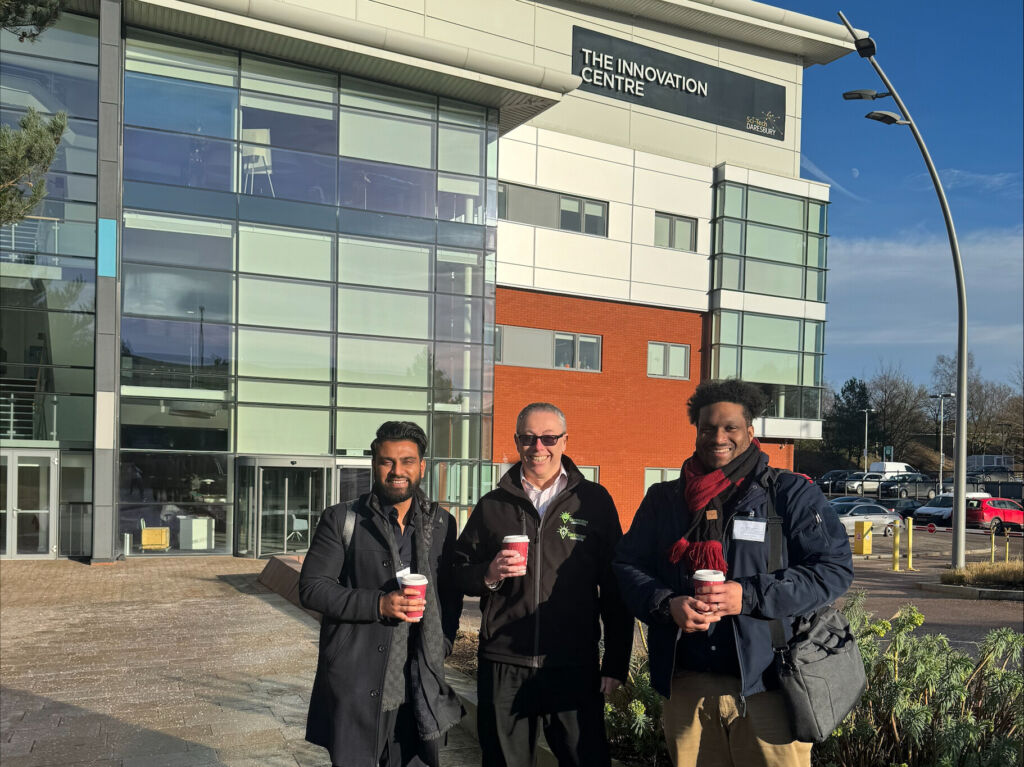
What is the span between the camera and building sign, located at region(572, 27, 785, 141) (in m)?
26.5

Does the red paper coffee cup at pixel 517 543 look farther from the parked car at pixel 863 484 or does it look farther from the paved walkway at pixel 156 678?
the parked car at pixel 863 484

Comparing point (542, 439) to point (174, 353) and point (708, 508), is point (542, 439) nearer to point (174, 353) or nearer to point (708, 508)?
point (708, 508)

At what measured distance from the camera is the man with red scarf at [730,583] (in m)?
3.12

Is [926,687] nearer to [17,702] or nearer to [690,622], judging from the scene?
[690,622]

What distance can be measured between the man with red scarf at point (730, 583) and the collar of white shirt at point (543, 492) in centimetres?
42

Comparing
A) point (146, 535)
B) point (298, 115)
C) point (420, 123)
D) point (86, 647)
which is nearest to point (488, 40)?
point (420, 123)

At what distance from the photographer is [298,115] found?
20844mm

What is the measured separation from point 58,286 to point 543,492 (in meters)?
18.4

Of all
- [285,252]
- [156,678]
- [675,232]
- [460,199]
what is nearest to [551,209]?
[460,199]

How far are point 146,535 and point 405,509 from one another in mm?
17158

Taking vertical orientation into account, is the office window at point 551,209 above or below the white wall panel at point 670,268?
above

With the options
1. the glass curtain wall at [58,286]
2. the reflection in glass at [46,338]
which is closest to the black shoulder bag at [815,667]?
the glass curtain wall at [58,286]

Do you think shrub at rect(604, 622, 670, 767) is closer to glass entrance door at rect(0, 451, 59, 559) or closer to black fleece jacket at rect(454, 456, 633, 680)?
black fleece jacket at rect(454, 456, 633, 680)

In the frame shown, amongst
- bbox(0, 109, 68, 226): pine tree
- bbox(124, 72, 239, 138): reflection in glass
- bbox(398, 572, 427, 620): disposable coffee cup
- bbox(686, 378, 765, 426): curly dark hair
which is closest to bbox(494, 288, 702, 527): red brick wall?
bbox(124, 72, 239, 138): reflection in glass
